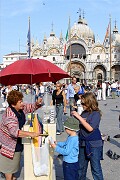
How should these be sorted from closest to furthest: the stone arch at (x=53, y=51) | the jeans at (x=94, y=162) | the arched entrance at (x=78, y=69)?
the jeans at (x=94, y=162)
the arched entrance at (x=78, y=69)
the stone arch at (x=53, y=51)

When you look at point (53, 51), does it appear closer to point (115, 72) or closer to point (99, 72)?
point (99, 72)

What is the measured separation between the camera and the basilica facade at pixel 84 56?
60.9m

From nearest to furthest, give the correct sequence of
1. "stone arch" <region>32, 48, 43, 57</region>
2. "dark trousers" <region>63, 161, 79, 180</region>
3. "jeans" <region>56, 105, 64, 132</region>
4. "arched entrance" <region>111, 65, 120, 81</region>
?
"dark trousers" <region>63, 161, 79, 180</region>
"jeans" <region>56, 105, 64, 132</region>
"arched entrance" <region>111, 65, 120, 81</region>
"stone arch" <region>32, 48, 43, 57</region>

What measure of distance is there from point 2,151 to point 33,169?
0.58m

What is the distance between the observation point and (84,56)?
65000 millimetres

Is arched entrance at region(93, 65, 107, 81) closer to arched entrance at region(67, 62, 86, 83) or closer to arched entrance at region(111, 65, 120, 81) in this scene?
arched entrance at region(111, 65, 120, 81)

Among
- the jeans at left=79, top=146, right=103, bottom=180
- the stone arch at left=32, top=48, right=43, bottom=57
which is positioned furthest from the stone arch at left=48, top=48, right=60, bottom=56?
the jeans at left=79, top=146, right=103, bottom=180

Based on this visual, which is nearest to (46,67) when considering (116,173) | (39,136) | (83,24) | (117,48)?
(39,136)

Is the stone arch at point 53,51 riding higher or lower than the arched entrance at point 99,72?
higher

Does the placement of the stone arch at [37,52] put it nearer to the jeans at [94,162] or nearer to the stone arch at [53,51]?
the stone arch at [53,51]

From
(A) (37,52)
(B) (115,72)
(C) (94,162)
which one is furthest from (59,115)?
(A) (37,52)

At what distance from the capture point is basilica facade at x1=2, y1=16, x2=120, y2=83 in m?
60.9

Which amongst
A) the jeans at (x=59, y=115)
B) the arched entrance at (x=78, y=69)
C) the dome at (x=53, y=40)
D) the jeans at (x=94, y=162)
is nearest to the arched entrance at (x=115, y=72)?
the arched entrance at (x=78, y=69)

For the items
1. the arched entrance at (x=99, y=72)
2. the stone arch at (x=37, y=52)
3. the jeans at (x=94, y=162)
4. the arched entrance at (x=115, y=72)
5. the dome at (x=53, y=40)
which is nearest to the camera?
the jeans at (x=94, y=162)
